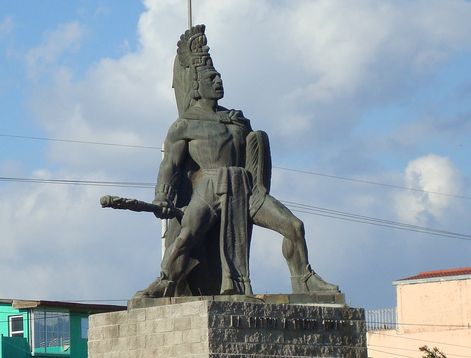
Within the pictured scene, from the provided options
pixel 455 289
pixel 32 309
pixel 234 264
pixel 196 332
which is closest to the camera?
pixel 196 332

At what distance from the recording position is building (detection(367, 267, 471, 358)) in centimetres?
5006

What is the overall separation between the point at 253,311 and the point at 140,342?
1789 millimetres

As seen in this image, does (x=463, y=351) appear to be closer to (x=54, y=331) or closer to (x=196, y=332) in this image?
(x=54, y=331)

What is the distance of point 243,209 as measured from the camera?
824 inches

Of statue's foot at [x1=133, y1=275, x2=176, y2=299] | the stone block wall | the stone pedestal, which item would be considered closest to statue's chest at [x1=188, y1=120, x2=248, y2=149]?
statue's foot at [x1=133, y1=275, x2=176, y2=299]

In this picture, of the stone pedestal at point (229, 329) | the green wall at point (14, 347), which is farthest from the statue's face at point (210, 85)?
the green wall at point (14, 347)

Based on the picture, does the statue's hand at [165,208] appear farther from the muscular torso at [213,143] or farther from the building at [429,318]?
the building at [429,318]

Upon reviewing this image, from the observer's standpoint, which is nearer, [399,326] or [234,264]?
[234,264]

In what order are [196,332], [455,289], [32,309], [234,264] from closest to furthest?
1. [196,332]
2. [234,264]
3. [32,309]
4. [455,289]

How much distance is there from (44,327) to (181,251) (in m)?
27.9

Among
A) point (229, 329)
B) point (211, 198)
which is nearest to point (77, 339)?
point (211, 198)

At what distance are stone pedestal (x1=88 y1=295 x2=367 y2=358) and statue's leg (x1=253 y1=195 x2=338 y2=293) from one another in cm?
33

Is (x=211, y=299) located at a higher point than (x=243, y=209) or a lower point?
lower

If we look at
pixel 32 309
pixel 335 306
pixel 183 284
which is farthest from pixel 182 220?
pixel 32 309
